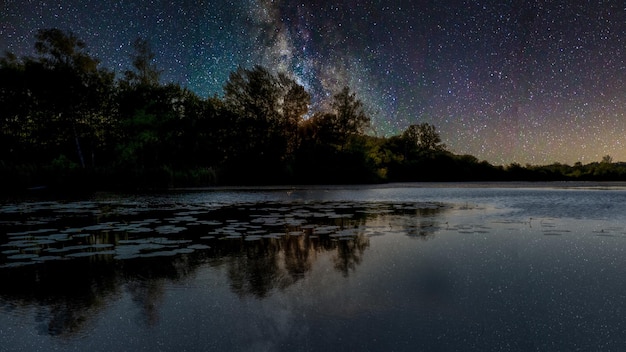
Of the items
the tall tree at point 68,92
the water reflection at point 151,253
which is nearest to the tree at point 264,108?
the tall tree at point 68,92

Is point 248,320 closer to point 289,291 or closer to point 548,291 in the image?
point 289,291

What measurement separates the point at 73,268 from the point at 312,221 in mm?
7259

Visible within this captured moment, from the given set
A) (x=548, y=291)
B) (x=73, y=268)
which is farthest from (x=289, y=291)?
(x=73, y=268)

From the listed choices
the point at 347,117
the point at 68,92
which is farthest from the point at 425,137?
the point at 68,92

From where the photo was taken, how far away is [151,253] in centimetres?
802

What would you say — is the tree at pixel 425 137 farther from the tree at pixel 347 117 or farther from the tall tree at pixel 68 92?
the tall tree at pixel 68 92

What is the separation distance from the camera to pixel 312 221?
517 inches

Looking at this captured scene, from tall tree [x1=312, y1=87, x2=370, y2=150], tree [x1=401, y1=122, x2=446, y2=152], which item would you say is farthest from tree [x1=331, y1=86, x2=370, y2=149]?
tree [x1=401, y1=122, x2=446, y2=152]

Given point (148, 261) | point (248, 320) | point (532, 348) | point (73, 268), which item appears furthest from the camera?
point (148, 261)

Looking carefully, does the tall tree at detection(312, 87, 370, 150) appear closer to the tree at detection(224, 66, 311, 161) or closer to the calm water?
the tree at detection(224, 66, 311, 161)

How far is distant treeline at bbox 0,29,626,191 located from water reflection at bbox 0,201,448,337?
94.1 ft

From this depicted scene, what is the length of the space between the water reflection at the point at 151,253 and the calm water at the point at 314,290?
1.4 inches

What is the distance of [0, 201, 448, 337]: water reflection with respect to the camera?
5.22 m

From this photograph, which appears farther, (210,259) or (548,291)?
(210,259)
